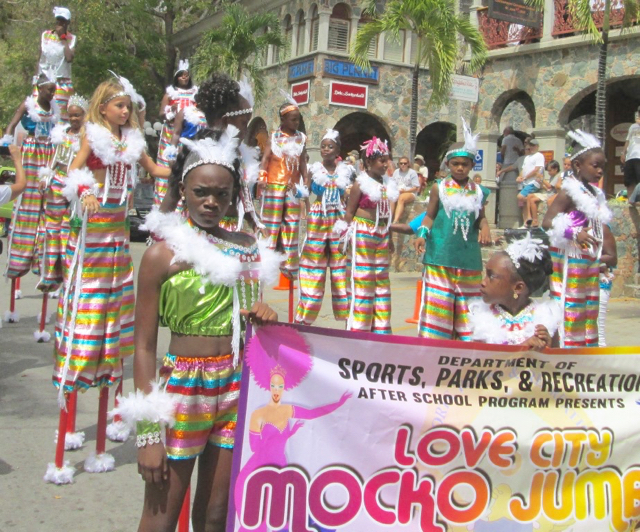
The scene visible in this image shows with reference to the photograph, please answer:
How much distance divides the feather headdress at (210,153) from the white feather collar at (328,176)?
5.67m

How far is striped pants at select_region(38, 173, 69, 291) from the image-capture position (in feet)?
18.4

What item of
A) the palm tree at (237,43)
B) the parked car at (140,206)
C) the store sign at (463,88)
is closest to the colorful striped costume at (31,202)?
the store sign at (463,88)

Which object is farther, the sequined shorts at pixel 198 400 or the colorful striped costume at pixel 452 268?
the colorful striped costume at pixel 452 268

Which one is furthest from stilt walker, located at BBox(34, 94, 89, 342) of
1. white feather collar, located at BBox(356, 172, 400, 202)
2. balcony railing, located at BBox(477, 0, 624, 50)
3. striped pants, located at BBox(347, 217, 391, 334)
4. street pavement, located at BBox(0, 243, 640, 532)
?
balcony railing, located at BBox(477, 0, 624, 50)

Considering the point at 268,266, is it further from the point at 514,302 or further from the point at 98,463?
the point at 98,463

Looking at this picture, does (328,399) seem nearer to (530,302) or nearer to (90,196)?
(530,302)

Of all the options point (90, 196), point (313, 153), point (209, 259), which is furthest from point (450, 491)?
point (313, 153)

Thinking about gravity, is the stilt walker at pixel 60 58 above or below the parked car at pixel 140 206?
above

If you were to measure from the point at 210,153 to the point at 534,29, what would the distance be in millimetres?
16348

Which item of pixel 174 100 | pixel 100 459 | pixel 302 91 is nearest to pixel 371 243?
pixel 174 100

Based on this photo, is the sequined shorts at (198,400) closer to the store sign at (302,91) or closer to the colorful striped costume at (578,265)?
the colorful striped costume at (578,265)

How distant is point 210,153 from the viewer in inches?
120

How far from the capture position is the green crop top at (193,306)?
294 cm

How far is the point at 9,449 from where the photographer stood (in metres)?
4.98
